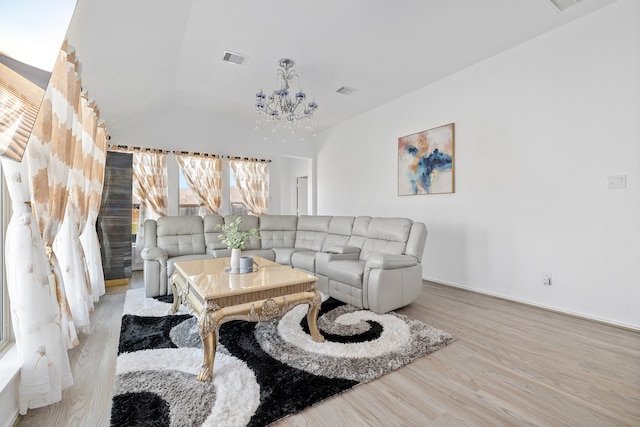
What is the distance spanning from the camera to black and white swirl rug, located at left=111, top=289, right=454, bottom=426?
1.50 metres

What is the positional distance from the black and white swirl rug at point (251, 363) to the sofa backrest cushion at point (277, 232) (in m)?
2.05

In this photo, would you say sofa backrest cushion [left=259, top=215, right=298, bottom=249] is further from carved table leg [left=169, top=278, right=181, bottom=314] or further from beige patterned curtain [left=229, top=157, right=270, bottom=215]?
carved table leg [left=169, top=278, right=181, bottom=314]

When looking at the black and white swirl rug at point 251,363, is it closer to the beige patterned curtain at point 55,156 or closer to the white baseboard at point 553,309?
the beige patterned curtain at point 55,156

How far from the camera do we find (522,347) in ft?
7.37

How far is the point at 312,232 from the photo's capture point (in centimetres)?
486

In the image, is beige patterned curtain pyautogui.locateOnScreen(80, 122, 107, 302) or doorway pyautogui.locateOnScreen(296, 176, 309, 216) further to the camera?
doorway pyautogui.locateOnScreen(296, 176, 309, 216)

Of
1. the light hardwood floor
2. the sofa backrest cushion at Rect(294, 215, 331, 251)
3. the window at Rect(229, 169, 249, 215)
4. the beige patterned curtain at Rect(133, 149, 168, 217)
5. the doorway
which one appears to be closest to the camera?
the light hardwood floor

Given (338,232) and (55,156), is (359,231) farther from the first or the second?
Answer: (55,156)

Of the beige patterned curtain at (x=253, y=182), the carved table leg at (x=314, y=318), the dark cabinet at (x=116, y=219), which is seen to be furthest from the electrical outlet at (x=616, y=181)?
the dark cabinet at (x=116, y=219)

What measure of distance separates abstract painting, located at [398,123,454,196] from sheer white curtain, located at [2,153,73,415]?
428 centimetres

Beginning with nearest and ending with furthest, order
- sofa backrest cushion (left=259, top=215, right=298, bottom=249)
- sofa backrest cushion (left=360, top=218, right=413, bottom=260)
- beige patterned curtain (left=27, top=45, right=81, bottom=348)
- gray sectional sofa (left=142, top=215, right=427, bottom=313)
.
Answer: beige patterned curtain (left=27, top=45, right=81, bottom=348) < gray sectional sofa (left=142, top=215, right=427, bottom=313) < sofa backrest cushion (left=360, top=218, right=413, bottom=260) < sofa backrest cushion (left=259, top=215, right=298, bottom=249)

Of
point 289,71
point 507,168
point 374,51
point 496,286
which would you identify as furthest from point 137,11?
point 496,286

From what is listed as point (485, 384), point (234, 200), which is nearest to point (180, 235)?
point (234, 200)

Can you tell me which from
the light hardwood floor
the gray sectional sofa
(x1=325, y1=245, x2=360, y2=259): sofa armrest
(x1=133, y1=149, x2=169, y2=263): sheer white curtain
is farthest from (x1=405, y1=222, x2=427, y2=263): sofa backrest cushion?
(x1=133, y1=149, x2=169, y2=263): sheer white curtain
